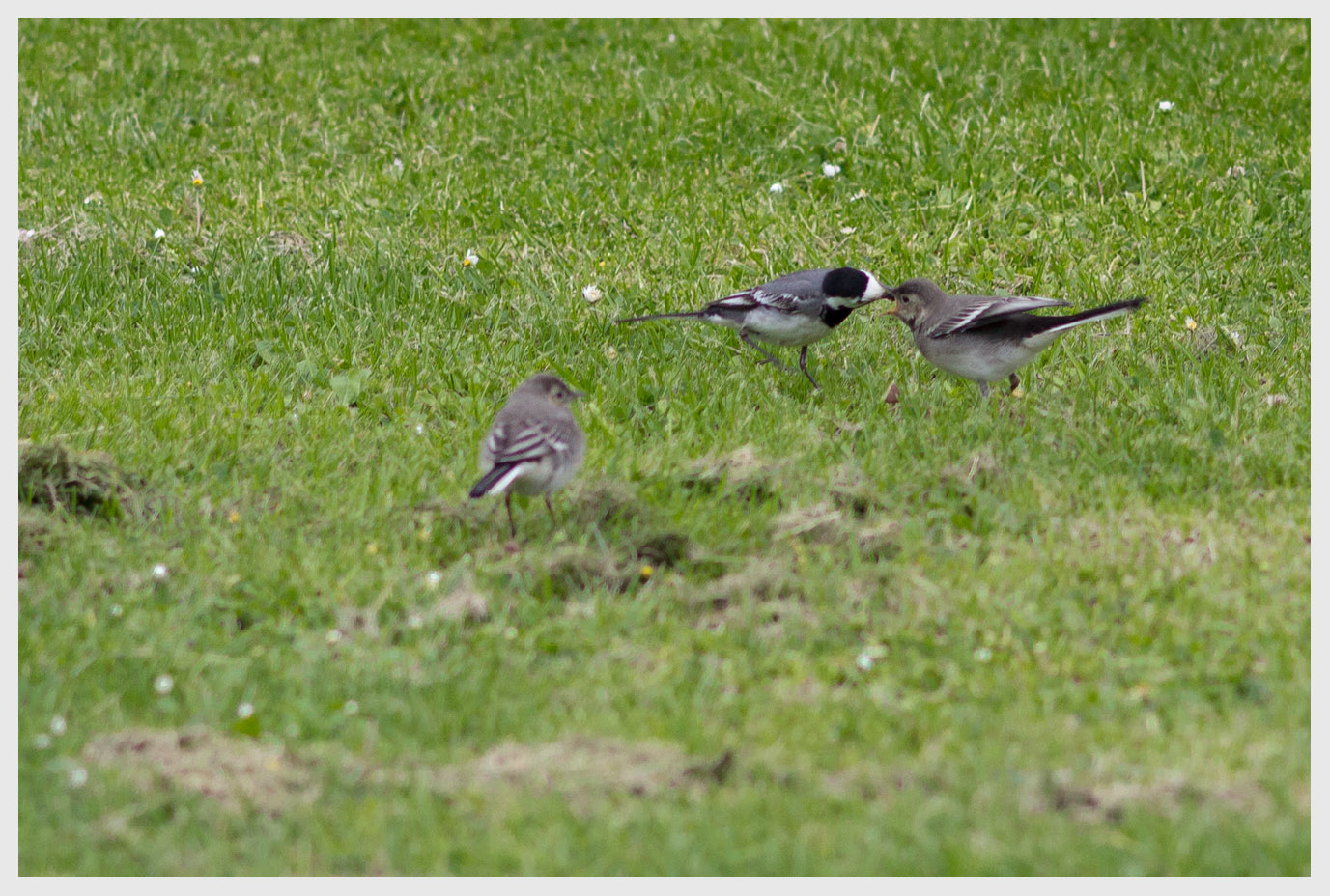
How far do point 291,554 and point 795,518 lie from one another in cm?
199

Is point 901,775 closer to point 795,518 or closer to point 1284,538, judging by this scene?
point 795,518

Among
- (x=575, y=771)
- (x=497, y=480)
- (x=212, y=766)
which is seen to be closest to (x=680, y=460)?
(x=497, y=480)

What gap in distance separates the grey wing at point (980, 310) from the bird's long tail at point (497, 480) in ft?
8.81

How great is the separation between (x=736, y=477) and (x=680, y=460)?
0.37m

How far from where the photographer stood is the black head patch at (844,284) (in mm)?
7727

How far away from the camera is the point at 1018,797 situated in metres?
4.14

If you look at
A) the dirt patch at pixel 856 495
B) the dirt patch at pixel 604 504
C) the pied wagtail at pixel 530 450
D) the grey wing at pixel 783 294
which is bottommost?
the dirt patch at pixel 856 495

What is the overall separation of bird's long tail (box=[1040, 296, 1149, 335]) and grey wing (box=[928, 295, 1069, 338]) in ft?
0.44

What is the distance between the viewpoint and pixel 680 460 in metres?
6.53

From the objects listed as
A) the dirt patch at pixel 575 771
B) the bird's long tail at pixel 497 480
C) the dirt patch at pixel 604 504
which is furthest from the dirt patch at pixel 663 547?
the dirt patch at pixel 575 771

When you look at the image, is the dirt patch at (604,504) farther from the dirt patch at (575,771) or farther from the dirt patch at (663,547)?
the dirt patch at (575,771)

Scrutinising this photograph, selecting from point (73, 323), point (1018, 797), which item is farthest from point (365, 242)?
point (1018, 797)

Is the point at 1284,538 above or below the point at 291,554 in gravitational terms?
below

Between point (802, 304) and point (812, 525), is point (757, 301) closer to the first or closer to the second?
point (802, 304)
